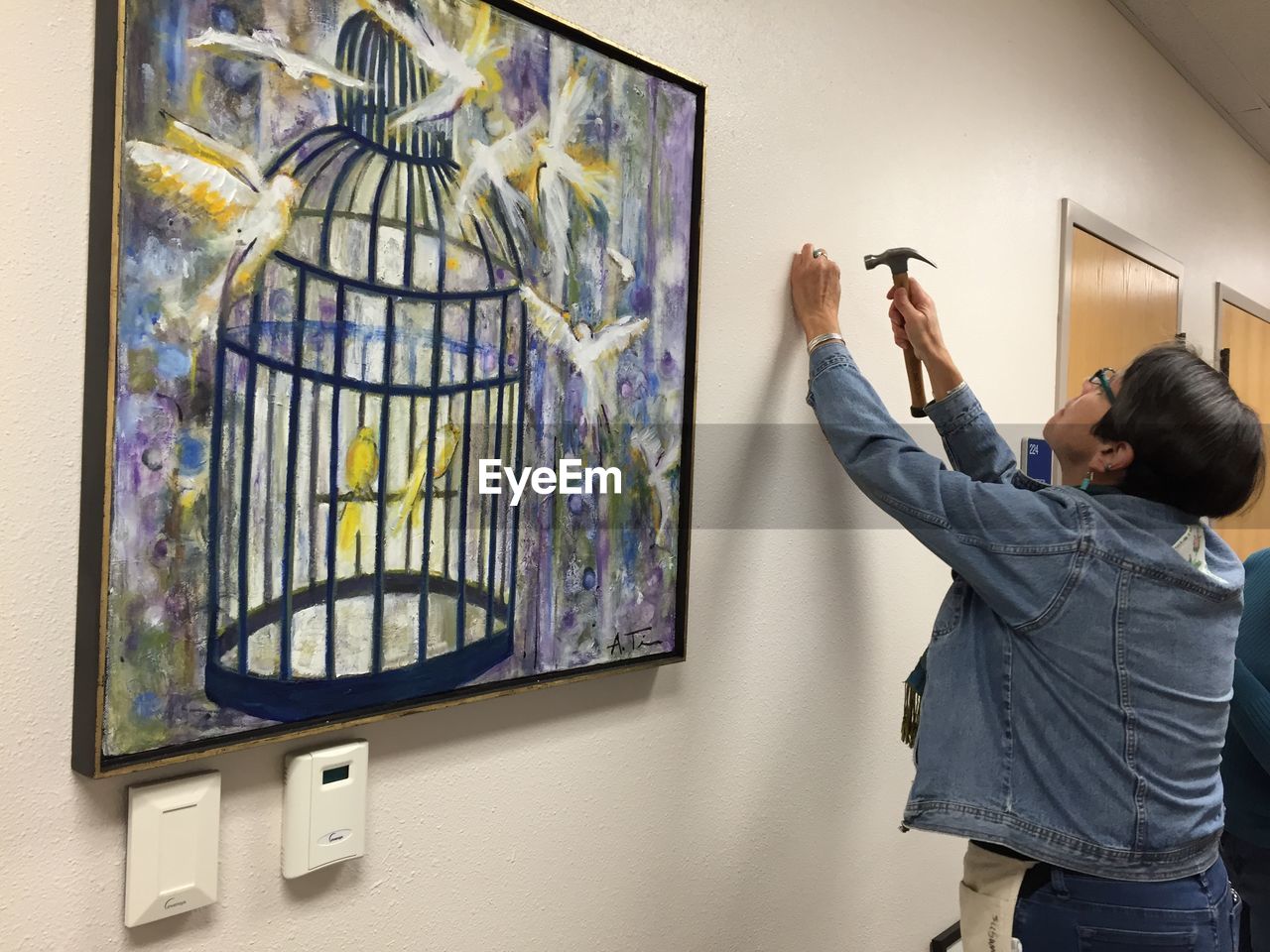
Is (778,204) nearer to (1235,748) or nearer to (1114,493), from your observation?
(1114,493)

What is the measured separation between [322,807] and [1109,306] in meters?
2.20

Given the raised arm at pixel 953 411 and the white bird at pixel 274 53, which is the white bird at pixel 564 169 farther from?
the raised arm at pixel 953 411

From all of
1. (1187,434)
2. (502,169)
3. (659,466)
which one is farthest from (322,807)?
(1187,434)

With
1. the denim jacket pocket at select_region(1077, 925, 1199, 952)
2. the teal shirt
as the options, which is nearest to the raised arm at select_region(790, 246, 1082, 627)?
the denim jacket pocket at select_region(1077, 925, 1199, 952)

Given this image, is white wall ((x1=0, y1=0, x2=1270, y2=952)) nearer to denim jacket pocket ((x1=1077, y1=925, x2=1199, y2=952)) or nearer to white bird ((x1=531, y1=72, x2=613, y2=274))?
white bird ((x1=531, y1=72, x2=613, y2=274))

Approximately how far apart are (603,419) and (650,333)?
0.13 metres

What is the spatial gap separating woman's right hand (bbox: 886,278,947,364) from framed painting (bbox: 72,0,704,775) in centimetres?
41

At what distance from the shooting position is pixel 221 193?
0.77 m

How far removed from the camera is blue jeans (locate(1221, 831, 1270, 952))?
1.61 metres

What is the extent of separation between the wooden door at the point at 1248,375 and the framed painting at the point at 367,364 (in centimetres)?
257

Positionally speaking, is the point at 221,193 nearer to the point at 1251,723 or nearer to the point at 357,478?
the point at 357,478

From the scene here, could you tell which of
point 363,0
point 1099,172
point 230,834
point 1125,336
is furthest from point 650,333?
point 1125,336

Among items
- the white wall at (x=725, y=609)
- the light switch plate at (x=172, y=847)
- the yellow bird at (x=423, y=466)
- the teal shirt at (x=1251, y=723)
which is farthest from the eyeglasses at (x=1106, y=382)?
the light switch plate at (x=172, y=847)

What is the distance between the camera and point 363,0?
858 millimetres
